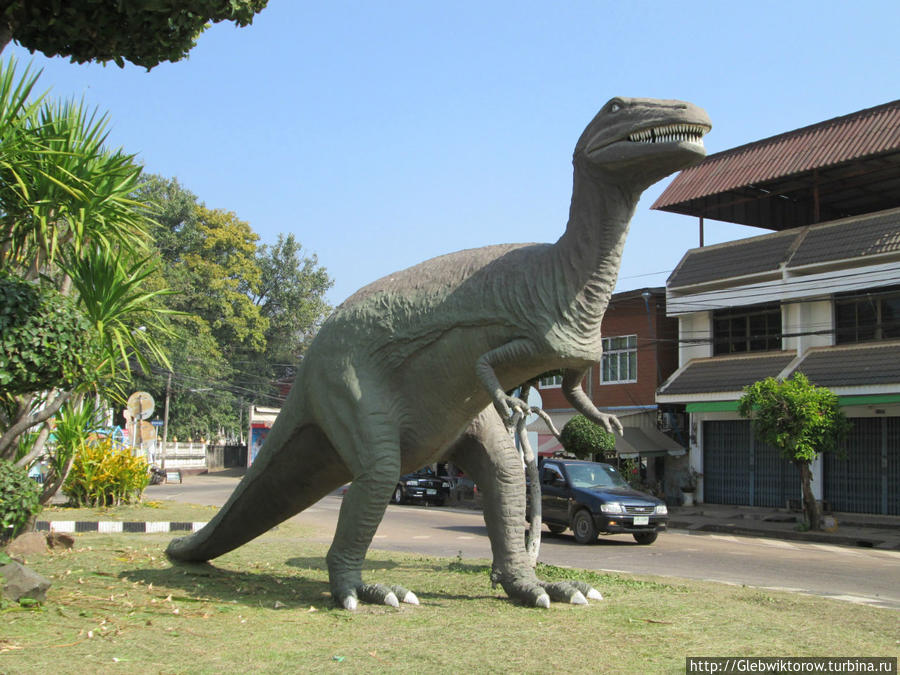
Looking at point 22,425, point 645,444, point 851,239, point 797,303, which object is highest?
point 851,239

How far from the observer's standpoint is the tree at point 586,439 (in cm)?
2117

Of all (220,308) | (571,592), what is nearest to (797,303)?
(571,592)

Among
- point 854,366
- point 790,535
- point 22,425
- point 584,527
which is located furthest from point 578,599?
point 854,366

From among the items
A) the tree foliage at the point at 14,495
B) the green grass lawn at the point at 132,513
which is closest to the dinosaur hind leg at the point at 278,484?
the tree foliage at the point at 14,495

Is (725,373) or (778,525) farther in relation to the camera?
(725,373)

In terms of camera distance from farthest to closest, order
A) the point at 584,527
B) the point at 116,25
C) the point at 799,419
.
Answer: the point at 799,419, the point at 584,527, the point at 116,25

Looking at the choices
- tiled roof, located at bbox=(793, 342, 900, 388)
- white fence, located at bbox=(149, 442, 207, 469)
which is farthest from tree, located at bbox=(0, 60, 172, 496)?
white fence, located at bbox=(149, 442, 207, 469)

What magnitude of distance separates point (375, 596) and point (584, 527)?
919cm

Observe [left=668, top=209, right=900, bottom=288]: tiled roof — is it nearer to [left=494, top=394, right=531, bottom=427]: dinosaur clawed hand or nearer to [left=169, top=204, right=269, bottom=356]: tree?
[left=494, top=394, right=531, bottom=427]: dinosaur clawed hand

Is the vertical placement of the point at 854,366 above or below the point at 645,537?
above

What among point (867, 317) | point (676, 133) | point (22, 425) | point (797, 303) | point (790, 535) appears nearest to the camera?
point (676, 133)

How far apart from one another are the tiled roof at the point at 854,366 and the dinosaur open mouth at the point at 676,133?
14.6 m

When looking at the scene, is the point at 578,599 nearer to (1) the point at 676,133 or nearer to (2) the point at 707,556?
(1) the point at 676,133

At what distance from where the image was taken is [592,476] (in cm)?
1569
